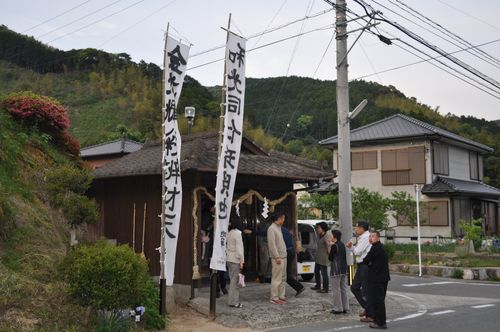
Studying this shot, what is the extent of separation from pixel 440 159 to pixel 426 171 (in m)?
1.66

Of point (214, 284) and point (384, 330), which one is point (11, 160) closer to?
point (214, 284)

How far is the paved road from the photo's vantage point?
31.9 feet

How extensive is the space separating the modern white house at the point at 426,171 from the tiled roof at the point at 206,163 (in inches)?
671

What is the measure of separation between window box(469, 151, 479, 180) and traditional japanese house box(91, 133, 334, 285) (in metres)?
25.6

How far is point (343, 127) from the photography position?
13102 mm

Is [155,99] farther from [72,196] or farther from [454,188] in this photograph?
[72,196]

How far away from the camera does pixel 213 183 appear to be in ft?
41.3

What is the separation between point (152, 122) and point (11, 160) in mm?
34586

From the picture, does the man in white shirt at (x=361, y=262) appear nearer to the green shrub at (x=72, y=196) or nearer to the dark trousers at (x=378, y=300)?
the dark trousers at (x=378, y=300)

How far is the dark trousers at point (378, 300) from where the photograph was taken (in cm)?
954

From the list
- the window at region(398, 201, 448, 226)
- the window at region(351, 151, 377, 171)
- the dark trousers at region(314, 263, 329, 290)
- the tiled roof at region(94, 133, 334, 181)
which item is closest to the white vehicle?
the dark trousers at region(314, 263, 329, 290)

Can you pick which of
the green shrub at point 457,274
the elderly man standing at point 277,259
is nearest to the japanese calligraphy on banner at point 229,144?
the elderly man standing at point 277,259

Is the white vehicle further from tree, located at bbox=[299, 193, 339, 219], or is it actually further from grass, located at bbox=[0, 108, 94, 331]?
tree, located at bbox=[299, 193, 339, 219]

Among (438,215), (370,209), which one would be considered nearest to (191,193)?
(370,209)
